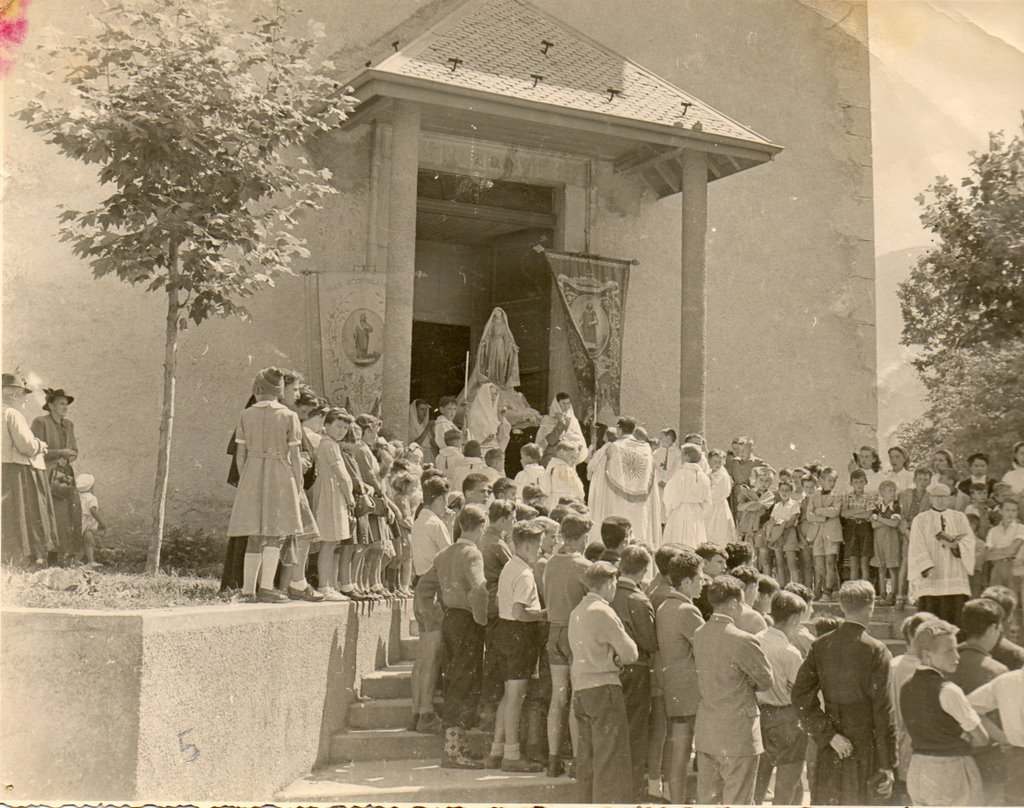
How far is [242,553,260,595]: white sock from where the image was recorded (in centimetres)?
733

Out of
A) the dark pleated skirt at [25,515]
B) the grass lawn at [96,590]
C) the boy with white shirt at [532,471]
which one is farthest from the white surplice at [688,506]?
the dark pleated skirt at [25,515]

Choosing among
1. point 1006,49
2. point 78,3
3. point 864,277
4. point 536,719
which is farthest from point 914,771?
point 864,277

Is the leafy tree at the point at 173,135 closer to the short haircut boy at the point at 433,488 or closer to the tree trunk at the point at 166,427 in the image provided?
the tree trunk at the point at 166,427

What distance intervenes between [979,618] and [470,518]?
335 cm

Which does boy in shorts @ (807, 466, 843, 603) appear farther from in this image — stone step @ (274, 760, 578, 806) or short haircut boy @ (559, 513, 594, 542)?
stone step @ (274, 760, 578, 806)

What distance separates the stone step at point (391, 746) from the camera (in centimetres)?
752

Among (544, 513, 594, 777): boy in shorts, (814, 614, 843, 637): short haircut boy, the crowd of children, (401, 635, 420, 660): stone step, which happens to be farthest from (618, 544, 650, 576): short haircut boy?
(401, 635, 420, 660): stone step

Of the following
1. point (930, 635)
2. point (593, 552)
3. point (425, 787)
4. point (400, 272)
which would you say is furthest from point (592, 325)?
point (930, 635)

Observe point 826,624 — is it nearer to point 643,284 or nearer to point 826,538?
point 826,538

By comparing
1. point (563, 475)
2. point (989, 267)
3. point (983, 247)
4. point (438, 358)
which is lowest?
point (563, 475)

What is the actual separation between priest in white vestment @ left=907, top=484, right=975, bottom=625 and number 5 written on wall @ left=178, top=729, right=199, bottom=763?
6.56 metres

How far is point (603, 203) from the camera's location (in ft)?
54.9

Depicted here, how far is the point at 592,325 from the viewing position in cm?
1548

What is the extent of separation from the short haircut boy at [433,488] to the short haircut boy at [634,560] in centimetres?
218
